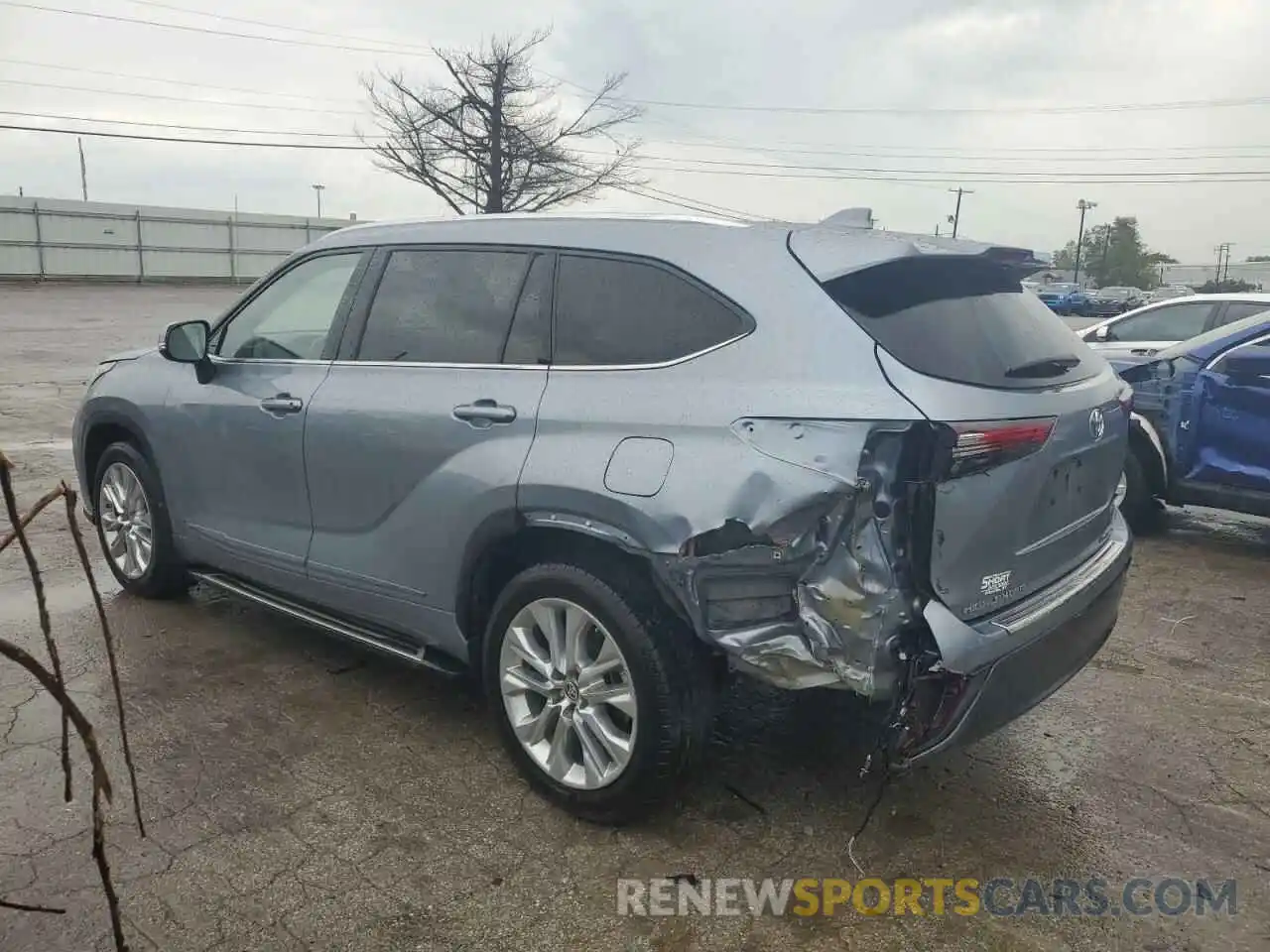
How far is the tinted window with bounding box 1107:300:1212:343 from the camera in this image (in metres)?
9.40

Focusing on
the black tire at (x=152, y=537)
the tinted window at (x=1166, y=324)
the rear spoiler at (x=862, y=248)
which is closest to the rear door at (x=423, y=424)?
the rear spoiler at (x=862, y=248)

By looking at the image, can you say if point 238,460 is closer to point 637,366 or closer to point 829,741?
point 637,366

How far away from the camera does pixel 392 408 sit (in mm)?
3566

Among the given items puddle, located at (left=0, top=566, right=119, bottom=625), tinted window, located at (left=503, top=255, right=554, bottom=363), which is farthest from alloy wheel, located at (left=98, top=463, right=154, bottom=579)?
tinted window, located at (left=503, top=255, right=554, bottom=363)

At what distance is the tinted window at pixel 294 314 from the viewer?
4.09 meters

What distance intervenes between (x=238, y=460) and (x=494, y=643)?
5.39 ft

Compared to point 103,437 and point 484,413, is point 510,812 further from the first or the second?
point 103,437

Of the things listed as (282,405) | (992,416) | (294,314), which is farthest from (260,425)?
(992,416)

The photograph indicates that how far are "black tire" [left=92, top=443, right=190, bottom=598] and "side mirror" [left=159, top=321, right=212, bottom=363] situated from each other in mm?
656

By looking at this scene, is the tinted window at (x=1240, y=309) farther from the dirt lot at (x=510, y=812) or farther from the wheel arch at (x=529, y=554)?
the wheel arch at (x=529, y=554)

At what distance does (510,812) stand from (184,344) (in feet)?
8.41

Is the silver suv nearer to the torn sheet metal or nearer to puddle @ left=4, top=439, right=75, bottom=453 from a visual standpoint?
the torn sheet metal

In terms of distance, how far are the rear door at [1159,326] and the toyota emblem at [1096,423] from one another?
6.36 meters

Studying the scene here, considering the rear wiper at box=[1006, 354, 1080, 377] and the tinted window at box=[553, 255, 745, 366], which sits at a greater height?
the tinted window at box=[553, 255, 745, 366]
